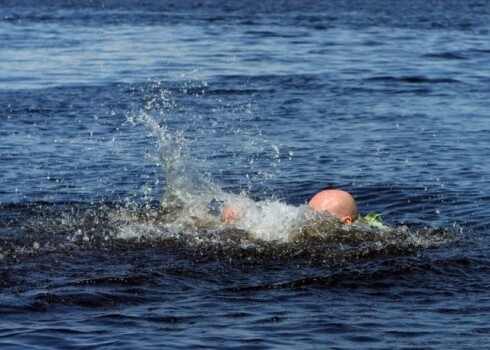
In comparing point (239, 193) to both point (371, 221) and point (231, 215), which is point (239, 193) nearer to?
point (231, 215)

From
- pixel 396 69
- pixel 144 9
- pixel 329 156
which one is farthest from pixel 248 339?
pixel 144 9

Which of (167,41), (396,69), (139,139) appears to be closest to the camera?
(139,139)

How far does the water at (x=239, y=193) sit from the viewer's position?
368 inches

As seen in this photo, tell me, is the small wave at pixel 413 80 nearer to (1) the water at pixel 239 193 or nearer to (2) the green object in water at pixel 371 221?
(1) the water at pixel 239 193

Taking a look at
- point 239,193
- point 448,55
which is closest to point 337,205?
point 239,193

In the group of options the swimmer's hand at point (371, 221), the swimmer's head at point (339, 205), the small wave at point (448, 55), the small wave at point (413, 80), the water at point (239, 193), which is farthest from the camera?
the small wave at point (448, 55)

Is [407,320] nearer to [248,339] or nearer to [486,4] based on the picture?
[248,339]

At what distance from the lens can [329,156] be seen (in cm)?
1689

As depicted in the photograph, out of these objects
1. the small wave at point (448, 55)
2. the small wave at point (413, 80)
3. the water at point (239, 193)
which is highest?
the small wave at point (448, 55)

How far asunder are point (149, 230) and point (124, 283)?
2014 millimetres

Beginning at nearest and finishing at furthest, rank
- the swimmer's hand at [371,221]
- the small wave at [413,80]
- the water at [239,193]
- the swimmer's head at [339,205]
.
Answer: the water at [239,193] → the swimmer's head at [339,205] → the swimmer's hand at [371,221] → the small wave at [413,80]

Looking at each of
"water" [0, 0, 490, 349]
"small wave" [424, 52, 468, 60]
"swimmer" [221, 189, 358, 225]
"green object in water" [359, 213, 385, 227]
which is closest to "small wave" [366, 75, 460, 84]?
"water" [0, 0, 490, 349]

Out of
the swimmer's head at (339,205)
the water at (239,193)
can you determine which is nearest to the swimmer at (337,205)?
the swimmer's head at (339,205)

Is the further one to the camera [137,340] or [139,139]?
[139,139]
